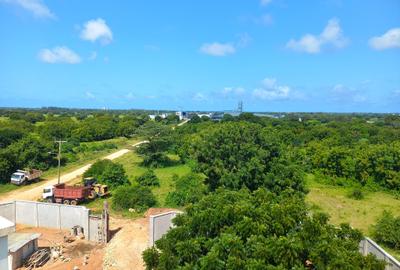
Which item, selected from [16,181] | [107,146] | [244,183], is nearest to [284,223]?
[244,183]

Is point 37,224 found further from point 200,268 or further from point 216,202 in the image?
point 200,268

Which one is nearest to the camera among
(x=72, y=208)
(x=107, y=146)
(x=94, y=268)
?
(x=94, y=268)

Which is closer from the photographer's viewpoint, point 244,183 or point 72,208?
point 72,208

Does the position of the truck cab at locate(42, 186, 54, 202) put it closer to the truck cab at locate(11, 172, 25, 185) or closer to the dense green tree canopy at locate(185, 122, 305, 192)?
the truck cab at locate(11, 172, 25, 185)

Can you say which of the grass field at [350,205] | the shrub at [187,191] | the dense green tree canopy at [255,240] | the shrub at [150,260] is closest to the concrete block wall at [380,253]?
the dense green tree canopy at [255,240]

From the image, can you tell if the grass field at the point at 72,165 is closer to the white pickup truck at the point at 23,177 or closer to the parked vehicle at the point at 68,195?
the white pickup truck at the point at 23,177

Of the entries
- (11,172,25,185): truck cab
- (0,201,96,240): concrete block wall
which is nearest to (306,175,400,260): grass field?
(0,201,96,240): concrete block wall
